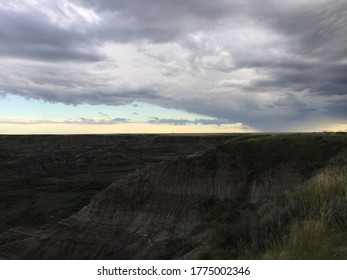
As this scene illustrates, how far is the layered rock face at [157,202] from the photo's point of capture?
36375mm

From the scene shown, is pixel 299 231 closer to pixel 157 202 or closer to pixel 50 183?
pixel 157 202

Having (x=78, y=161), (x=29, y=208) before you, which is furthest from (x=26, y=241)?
(x=78, y=161)

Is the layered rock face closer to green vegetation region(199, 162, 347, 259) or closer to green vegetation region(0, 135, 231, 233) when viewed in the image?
green vegetation region(199, 162, 347, 259)

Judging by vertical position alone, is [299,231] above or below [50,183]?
above

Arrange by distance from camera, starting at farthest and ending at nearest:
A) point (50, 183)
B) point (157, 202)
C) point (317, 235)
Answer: point (50, 183)
point (157, 202)
point (317, 235)

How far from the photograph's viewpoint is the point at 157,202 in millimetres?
39469

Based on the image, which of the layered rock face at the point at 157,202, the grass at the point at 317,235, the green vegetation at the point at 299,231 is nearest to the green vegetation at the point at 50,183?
the layered rock face at the point at 157,202

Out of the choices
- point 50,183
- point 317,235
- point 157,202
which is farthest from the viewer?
point 50,183

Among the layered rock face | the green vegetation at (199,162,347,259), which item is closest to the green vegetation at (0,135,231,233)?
the layered rock face

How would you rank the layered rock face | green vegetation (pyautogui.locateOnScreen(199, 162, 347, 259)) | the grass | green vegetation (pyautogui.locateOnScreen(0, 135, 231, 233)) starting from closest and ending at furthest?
the grass
green vegetation (pyautogui.locateOnScreen(199, 162, 347, 259))
the layered rock face
green vegetation (pyautogui.locateOnScreen(0, 135, 231, 233))

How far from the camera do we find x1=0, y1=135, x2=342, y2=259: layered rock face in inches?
1432

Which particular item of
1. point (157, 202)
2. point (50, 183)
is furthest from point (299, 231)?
point (50, 183)

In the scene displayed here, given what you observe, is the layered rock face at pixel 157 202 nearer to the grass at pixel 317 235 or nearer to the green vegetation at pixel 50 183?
the green vegetation at pixel 50 183

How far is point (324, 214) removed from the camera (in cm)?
767
